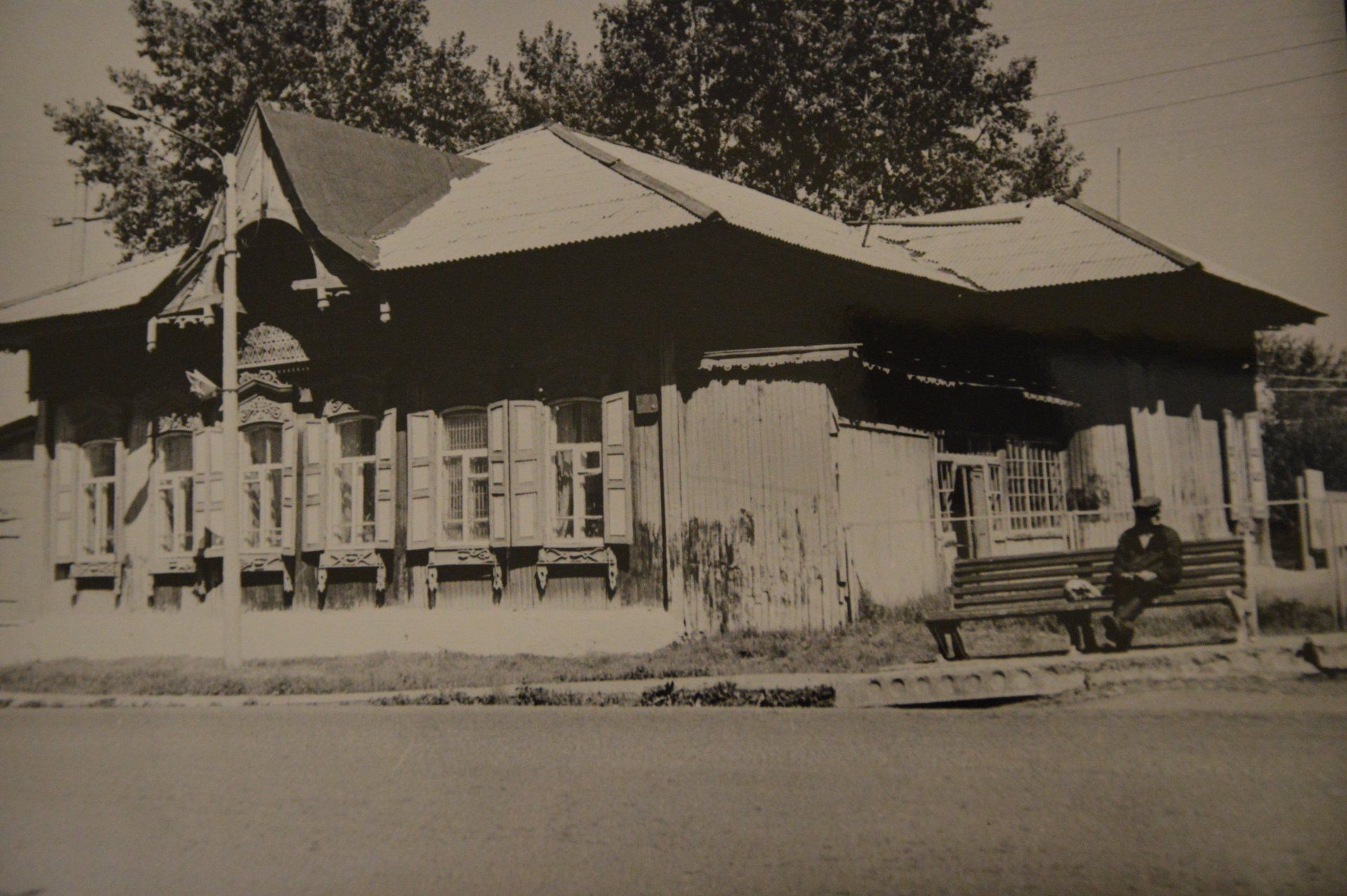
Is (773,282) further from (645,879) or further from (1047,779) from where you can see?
(645,879)

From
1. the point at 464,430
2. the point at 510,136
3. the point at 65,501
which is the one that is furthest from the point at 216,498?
the point at 510,136

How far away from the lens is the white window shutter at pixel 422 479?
14039 millimetres

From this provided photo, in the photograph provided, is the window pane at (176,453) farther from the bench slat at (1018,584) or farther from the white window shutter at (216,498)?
the bench slat at (1018,584)

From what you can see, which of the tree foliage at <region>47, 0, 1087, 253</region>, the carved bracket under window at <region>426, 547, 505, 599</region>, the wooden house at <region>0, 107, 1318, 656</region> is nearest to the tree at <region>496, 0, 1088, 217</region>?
the tree foliage at <region>47, 0, 1087, 253</region>

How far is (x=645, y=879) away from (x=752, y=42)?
7965mm

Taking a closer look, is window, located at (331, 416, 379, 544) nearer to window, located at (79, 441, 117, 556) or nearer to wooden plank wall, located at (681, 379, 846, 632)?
window, located at (79, 441, 117, 556)

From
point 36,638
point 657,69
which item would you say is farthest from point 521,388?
point 36,638

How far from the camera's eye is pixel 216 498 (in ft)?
50.4

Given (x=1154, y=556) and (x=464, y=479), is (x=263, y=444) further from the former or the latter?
(x=1154, y=556)

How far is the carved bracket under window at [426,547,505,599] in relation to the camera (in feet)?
44.5

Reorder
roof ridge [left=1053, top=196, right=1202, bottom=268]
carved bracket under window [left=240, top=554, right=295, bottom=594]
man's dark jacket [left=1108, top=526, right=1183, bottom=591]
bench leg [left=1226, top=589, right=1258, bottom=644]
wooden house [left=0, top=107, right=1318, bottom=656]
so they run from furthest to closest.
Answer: carved bracket under window [left=240, top=554, right=295, bottom=594], roof ridge [left=1053, top=196, right=1202, bottom=268], wooden house [left=0, top=107, right=1318, bottom=656], man's dark jacket [left=1108, top=526, right=1183, bottom=591], bench leg [left=1226, top=589, right=1258, bottom=644]

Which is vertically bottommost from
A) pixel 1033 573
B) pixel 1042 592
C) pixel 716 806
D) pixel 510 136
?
pixel 716 806

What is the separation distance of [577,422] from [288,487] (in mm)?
4407

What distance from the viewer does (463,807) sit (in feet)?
20.5
